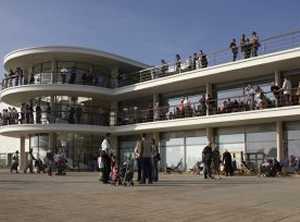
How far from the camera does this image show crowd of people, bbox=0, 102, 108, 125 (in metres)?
32.5

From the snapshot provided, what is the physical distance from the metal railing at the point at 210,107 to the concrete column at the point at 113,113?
0.34m

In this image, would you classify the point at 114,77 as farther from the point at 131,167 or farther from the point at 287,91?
the point at 131,167

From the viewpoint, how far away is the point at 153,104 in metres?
34.0

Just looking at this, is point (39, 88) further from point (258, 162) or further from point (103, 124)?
point (258, 162)

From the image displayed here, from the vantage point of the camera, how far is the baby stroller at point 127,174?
51.8 feet

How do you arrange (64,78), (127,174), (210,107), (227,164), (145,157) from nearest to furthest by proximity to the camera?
(127,174) < (145,157) < (227,164) < (210,107) < (64,78)

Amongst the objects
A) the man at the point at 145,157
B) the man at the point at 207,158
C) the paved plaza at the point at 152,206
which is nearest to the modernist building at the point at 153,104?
the man at the point at 207,158

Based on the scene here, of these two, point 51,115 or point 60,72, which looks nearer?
point 51,115

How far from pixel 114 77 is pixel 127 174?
2077 centimetres

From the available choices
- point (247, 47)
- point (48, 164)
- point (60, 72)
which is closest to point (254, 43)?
point (247, 47)

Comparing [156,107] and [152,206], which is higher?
[156,107]

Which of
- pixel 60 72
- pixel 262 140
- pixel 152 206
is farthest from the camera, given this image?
Answer: pixel 60 72

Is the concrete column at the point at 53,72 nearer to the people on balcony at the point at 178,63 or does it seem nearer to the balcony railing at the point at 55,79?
the balcony railing at the point at 55,79

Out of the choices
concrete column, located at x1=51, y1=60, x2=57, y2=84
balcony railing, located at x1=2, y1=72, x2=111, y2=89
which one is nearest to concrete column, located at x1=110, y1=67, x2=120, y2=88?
balcony railing, located at x1=2, y1=72, x2=111, y2=89
